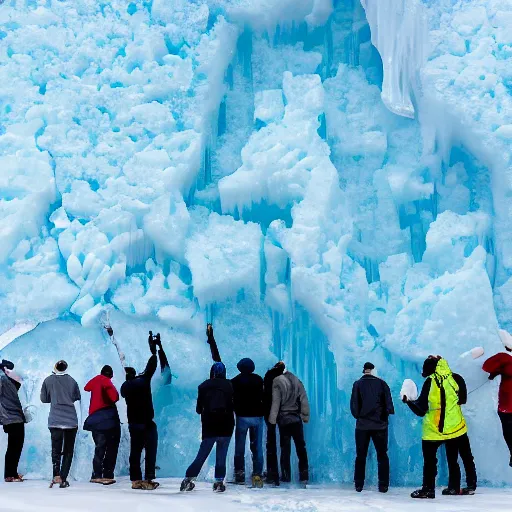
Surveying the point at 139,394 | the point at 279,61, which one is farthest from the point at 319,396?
the point at 279,61

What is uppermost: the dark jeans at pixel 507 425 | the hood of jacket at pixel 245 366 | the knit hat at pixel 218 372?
the hood of jacket at pixel 245 366

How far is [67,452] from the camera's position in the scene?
6.82 m

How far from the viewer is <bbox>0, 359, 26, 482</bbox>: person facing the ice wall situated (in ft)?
23.2

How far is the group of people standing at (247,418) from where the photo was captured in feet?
21.7

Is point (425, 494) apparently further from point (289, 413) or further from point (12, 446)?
point (12, 446)

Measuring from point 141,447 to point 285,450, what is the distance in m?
1.57

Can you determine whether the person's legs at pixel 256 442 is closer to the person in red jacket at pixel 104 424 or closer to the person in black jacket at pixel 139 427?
the person in black jacket at pixel 139 427

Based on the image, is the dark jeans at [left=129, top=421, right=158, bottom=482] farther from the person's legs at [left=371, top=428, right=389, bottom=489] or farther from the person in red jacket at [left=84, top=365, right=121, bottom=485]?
the person's legs at [left=371, top=428, right=389, bottom=489]

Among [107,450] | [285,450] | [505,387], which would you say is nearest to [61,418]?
[107,450]

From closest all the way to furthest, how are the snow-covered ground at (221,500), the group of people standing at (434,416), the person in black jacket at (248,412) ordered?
the snow-covered ground at (221,500) → the group of people standing at (434,416) → the person in black jacket at (248,412)

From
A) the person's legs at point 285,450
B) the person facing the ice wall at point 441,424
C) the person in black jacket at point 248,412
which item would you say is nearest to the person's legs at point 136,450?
the person in black jacket at point 248,412

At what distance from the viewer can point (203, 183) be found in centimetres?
949

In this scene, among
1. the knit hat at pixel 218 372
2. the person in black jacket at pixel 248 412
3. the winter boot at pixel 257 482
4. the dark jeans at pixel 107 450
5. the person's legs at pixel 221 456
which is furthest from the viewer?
the person in black jacket at pixel 248 412

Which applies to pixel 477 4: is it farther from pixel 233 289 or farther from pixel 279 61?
pixel 233 289
